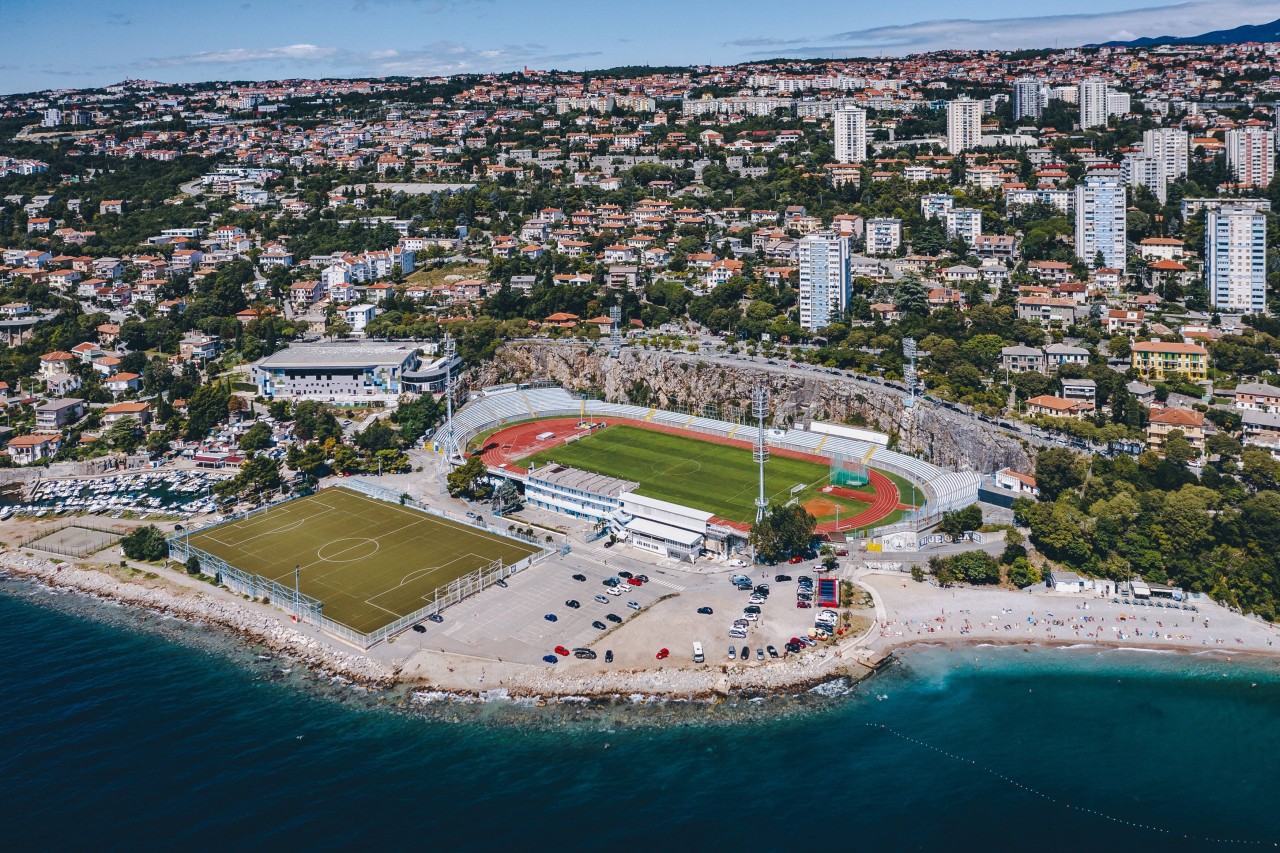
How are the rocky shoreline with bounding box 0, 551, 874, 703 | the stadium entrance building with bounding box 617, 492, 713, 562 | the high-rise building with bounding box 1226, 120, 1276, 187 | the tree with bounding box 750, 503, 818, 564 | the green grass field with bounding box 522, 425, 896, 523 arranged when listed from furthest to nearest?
the high-rise building with bounding box 1226, 120, 1276, 187 → the green grass field with bounding box 522, 425, 896, 523 → the stadium entrance building with bounding box 617, 492, 713, 562 → the tree with bounding box 750, 503, 818, 564 → the rocky shoreline with bounding box 0, 551, 874, 703

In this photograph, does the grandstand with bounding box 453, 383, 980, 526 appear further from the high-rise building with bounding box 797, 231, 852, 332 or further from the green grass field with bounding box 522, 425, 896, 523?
the high-rise building with bounding box 797, 231, 852, 332

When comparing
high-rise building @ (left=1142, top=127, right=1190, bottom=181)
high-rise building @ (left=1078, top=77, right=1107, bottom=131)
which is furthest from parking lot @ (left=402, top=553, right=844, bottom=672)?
high-rise building @ (left=1078, top=77, right=1107, bottom=131)

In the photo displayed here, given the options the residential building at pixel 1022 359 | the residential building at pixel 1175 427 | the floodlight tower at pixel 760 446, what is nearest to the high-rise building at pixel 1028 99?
the residential building at pixel 1022 359

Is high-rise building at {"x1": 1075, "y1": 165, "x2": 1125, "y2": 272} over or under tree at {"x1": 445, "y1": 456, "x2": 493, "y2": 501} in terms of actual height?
over

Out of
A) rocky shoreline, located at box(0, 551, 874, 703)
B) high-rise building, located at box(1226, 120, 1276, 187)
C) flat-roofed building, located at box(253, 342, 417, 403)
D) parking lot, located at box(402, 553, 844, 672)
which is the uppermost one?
high-rise building, located at box(1226, 120, 1276, 187)

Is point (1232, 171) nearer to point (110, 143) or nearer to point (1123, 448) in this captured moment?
point (1123, 448)

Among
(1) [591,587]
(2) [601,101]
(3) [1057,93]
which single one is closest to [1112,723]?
(1) [591,587]

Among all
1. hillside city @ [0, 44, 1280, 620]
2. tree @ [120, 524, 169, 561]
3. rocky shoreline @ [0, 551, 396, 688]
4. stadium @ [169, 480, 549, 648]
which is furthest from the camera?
hillside city @ [0, 44, 1280, 620]

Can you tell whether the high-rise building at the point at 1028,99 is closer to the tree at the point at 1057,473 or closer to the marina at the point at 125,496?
the tree at the point at 1057,473
